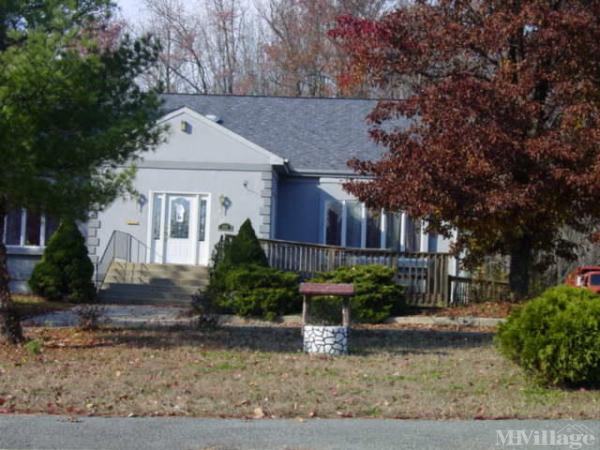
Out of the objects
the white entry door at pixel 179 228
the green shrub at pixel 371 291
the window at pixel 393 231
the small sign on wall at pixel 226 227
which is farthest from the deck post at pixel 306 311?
the window at pixel 393 231

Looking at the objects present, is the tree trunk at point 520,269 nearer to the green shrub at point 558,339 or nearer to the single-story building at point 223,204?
the single-story building at point 223,204

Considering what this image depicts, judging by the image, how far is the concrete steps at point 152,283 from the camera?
22.2 m

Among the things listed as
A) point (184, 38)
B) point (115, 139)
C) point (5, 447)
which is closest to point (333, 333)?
point (115, 139)

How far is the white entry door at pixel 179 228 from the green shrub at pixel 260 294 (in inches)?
217

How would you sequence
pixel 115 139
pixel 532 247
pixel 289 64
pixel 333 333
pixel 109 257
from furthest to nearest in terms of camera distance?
1. pixel 289 64
2. pixel 109 257
3. pixel 532 247
4. pixel 333 333
5. pixel 115 139

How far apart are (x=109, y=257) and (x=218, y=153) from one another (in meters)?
3.84

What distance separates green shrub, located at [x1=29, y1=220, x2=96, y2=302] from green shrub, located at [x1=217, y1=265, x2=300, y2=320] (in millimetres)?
4254

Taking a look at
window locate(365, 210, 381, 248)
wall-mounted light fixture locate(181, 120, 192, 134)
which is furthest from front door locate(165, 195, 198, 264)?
window locate(365, 210, 381, 248)

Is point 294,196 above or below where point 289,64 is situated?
below

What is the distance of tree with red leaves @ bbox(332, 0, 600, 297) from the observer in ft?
54.2

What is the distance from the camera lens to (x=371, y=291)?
18922 mm

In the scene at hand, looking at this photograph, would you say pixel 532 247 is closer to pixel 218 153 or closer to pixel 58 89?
pixel 218 153

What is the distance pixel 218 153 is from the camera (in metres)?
24.0

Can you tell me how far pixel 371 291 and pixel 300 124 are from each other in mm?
9944
